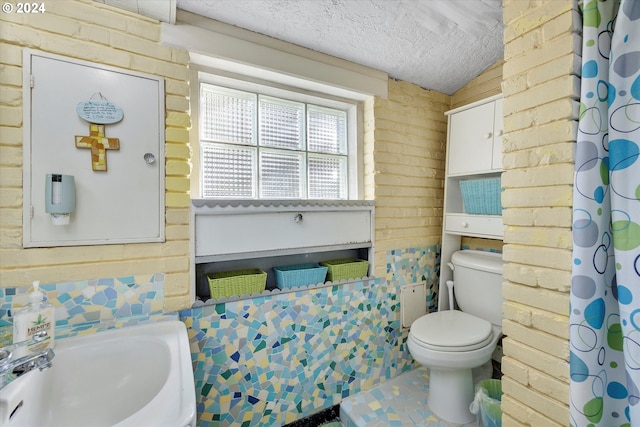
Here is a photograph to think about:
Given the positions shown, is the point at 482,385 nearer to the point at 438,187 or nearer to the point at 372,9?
the point at 438,187

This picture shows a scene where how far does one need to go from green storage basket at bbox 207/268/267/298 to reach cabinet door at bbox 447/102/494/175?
4.86 feet

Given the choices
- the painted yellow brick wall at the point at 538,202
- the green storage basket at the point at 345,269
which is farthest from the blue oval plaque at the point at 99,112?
the painted yellow brick wall at the point at 538,202

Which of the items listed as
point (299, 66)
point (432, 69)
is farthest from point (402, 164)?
point (299, 66)

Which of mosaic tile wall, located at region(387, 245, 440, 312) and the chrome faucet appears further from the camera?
mosaic tile wall, located at region(387, 245, 440, 312)

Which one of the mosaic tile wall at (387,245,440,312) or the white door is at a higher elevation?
the white door

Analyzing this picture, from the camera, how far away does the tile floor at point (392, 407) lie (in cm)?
158

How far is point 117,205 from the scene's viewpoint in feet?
3.79

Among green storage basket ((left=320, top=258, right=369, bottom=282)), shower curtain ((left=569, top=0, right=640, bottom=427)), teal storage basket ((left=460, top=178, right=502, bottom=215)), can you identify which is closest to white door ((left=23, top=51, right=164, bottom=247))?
green storage basket ((left=320, top=258, right=369, bottom=282))

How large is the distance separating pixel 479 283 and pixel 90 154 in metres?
2.14

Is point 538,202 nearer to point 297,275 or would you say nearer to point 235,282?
point 297,275

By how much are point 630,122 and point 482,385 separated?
57.9 inches

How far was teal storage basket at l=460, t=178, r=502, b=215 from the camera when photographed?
1.71 m

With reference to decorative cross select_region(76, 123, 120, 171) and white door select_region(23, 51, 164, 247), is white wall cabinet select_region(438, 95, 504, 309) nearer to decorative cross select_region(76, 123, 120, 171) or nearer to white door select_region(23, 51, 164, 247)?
white door select_region(23, 51, 164, 247)

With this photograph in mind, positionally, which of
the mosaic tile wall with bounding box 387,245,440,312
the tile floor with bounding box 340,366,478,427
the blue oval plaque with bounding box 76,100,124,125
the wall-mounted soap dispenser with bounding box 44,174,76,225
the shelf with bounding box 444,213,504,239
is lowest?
the tile floor with bounding box 340,366,478,427
